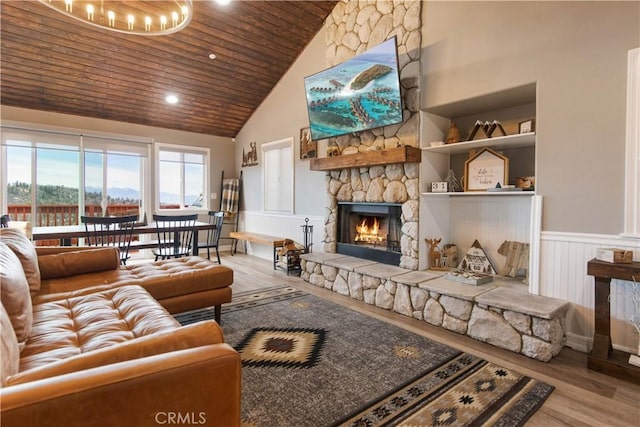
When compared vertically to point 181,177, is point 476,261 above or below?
below

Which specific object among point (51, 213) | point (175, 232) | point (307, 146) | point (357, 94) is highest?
point (357, 94)

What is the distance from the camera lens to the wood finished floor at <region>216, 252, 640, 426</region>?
1706mm

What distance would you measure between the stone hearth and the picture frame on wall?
1.95 meters

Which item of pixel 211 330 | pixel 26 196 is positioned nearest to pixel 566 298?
pixel 211 330

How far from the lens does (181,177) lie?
22.2 ft

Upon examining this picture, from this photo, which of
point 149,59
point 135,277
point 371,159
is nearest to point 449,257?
point 371,159

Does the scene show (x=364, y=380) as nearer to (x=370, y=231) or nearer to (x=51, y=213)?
(x=370, y=231)

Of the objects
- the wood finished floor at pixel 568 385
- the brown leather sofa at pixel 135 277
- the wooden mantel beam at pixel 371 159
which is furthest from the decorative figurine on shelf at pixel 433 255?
the brown leather sofa at pixel 135 277

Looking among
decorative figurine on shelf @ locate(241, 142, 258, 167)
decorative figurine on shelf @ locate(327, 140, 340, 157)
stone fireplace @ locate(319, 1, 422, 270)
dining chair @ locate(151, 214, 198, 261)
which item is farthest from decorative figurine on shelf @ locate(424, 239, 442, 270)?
decorative figurine on shelf @ locate(241, 142, 258, 167)

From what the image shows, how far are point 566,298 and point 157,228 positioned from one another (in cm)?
441

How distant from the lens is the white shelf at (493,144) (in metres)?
2.88

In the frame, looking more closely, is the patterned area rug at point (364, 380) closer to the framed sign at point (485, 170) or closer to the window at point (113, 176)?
the framed sign at point (485, 170)

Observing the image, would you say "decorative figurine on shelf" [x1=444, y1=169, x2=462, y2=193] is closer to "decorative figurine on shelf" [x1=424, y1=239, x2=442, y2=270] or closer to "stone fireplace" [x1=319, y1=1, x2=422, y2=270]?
"stone fireplace" [x1=319, y1=1, x2=422, y2=270]

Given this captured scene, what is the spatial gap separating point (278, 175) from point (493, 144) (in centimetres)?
380
